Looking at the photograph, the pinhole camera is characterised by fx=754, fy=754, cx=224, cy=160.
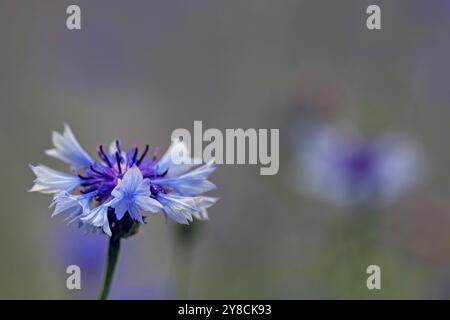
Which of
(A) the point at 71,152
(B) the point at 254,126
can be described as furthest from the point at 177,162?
(B) the point at 254,126


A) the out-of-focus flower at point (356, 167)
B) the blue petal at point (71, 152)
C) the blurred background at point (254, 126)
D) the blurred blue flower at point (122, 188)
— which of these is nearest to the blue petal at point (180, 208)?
the blurred blue flower at point (122, 188)

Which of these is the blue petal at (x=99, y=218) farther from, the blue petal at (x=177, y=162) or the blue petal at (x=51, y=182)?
the blue petal at (x=177, y=162)

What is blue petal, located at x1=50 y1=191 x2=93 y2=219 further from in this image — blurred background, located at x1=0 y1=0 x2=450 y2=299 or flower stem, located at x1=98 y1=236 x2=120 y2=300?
blurred background, located at x1=0 y1=0 x2=450 y2=299

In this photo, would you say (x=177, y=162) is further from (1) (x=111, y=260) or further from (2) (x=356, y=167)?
(2) (x=356, y=167)

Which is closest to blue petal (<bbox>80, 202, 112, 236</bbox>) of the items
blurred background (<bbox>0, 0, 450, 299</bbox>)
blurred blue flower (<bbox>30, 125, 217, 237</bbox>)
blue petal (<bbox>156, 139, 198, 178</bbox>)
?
blurred blue flower (<bbox>30, 125, 217, 237</bbox>)

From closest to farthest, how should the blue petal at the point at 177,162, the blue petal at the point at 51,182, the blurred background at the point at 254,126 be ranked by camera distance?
the blue petal at the point at 51,182 < the blue petal at the point at 177,162 < the blurred background at the point at 254,126
